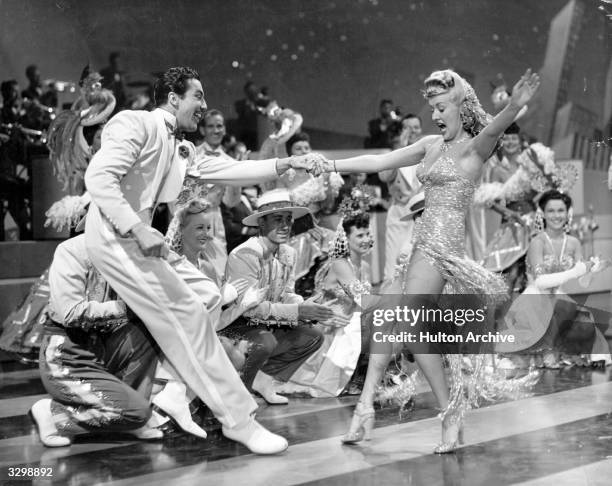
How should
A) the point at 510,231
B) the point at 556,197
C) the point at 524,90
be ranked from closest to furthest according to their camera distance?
the point at 524,90, the point at 556,197, the point at 510,231

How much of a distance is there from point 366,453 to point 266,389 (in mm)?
1330

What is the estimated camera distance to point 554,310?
244 inches

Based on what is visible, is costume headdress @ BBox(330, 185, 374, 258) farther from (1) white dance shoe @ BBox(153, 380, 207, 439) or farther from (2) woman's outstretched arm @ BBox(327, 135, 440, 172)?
(1) white dance shoe @ BBox(153, 380, 207, 439)

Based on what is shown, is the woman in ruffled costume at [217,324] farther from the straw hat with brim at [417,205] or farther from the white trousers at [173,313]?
the straw hat with brim at [417,205]

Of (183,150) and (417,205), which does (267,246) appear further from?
(417,205)

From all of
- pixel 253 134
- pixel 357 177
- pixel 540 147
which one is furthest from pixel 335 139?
pixel 540 147

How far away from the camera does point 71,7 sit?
8.34 meters

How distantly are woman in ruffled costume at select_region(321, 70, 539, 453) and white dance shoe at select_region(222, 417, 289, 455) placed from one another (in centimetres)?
36

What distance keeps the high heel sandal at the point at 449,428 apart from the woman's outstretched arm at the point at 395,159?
1.16 metres

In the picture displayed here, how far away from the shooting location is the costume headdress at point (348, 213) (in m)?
5.62

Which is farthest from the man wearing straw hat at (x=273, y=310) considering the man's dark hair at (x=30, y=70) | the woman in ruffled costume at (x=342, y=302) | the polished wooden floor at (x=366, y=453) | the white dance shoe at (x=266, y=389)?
the man's dark hair at (x=30, y=70)

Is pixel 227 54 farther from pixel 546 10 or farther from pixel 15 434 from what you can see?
pixel 15 434

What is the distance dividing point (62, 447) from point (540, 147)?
183 inches

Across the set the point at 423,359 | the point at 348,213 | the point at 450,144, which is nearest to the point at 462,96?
the point at 450,144
